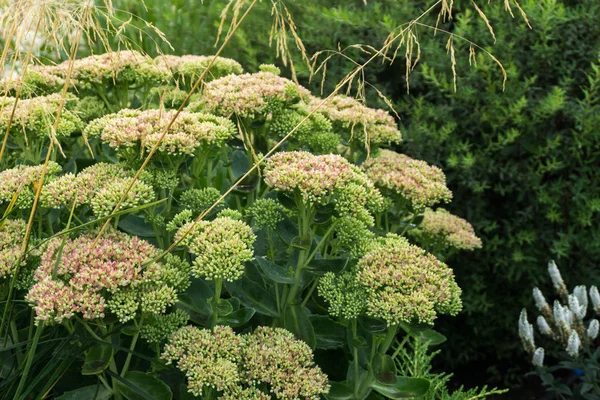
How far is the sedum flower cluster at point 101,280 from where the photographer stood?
155 centimetres

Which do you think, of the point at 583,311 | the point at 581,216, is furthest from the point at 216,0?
the point at 583,311

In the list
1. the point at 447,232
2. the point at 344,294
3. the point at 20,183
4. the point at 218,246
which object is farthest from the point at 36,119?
the point at 447,232

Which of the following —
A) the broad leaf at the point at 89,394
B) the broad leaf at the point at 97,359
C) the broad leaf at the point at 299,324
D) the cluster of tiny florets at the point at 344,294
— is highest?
the cluster of tiny florets at the point at 344,294

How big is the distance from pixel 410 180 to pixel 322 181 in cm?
62

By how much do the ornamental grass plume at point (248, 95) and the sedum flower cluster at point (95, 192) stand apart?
0.46m

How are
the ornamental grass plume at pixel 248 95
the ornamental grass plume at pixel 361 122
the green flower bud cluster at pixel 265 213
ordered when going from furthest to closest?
the ornamental grass plume at pixel 361 122 → the ornamental grass plume at pixel 248 95 → the green flower bud cluster at pixel 265 213

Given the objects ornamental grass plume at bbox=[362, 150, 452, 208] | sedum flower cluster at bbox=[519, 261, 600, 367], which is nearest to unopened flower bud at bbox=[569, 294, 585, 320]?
sedum flower cluster at bbox=[519, 261, 600, 367]

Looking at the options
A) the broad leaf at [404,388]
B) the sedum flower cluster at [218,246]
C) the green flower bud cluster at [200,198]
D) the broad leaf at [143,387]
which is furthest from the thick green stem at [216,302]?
the broad leaf at [404,388]

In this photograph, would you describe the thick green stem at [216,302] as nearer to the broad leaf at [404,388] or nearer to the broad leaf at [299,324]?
the broad leaf at [299,324]

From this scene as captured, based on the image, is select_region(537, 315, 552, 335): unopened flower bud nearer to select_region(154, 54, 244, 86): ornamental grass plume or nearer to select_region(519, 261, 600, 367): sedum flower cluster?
select_region(519, 261, 600, 367): sedum flower cluster

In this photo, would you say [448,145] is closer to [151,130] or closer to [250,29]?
[250,29]

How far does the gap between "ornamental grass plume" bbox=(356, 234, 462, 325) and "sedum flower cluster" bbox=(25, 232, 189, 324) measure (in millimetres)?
496

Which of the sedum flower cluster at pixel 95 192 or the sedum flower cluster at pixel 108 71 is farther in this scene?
the sedum flower cluster at pixel 108 71

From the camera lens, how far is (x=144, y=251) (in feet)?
5.63
